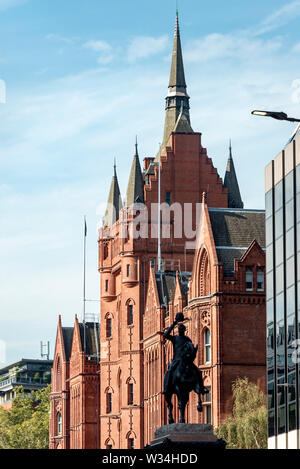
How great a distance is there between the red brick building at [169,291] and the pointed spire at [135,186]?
97 millimetres

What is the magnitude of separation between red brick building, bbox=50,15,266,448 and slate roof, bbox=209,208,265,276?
0.32 feet

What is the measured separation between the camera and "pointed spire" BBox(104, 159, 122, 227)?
5935 inches

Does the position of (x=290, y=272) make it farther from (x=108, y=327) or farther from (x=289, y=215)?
(x=108, y=327)

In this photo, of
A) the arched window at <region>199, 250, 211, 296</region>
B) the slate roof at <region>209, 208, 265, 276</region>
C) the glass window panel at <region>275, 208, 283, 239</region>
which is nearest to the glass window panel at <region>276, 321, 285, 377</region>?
the glass window panel at <region>275, 208, 283, 239</region>

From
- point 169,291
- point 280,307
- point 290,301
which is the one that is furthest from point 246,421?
point 169,291

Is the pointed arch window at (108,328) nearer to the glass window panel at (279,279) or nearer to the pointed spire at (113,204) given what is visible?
the pointed spire at (113,204)

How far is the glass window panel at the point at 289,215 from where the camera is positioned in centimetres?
8112

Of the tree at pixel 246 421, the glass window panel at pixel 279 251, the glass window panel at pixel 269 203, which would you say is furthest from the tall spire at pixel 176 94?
the glass window panel at pixel 279 251

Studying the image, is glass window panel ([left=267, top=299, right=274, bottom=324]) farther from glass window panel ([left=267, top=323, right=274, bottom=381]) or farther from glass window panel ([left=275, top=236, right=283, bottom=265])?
glass window panel ([left=275, top=236, right=283, bottom=265])

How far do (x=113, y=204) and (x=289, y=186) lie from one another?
71439mm

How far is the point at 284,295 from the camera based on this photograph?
270ft
